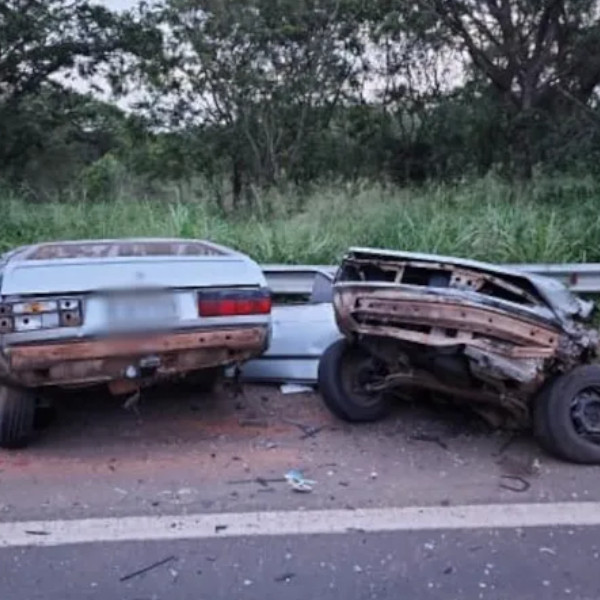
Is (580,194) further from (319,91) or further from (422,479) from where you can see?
(422,479)

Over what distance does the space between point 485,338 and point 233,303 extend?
1.36 m

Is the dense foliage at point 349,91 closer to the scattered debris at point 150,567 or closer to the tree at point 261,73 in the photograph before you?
the tree at point 261,73

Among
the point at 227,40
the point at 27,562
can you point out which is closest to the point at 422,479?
the point at 27,562

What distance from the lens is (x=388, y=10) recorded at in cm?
1405

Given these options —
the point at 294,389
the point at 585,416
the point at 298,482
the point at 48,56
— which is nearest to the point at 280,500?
the point at 298,482

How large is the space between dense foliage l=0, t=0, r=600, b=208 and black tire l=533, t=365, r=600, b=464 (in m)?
8.54

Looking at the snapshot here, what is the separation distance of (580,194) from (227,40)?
629 centimetres

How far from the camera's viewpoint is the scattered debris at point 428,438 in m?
4.95

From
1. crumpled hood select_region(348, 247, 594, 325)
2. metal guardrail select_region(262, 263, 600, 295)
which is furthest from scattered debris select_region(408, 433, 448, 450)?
metal guardrail select_region(262, 263, 600, 295)

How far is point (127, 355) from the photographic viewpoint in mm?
4441

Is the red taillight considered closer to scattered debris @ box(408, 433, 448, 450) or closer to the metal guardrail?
scattered debris @ box(408, 433, 448, 450)

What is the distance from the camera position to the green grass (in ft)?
26.2

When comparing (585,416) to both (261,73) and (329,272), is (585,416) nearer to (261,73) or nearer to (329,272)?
(329,272)

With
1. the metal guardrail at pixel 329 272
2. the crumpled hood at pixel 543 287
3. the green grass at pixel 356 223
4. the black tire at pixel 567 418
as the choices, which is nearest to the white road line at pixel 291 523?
the black tire at pixel 567 418
